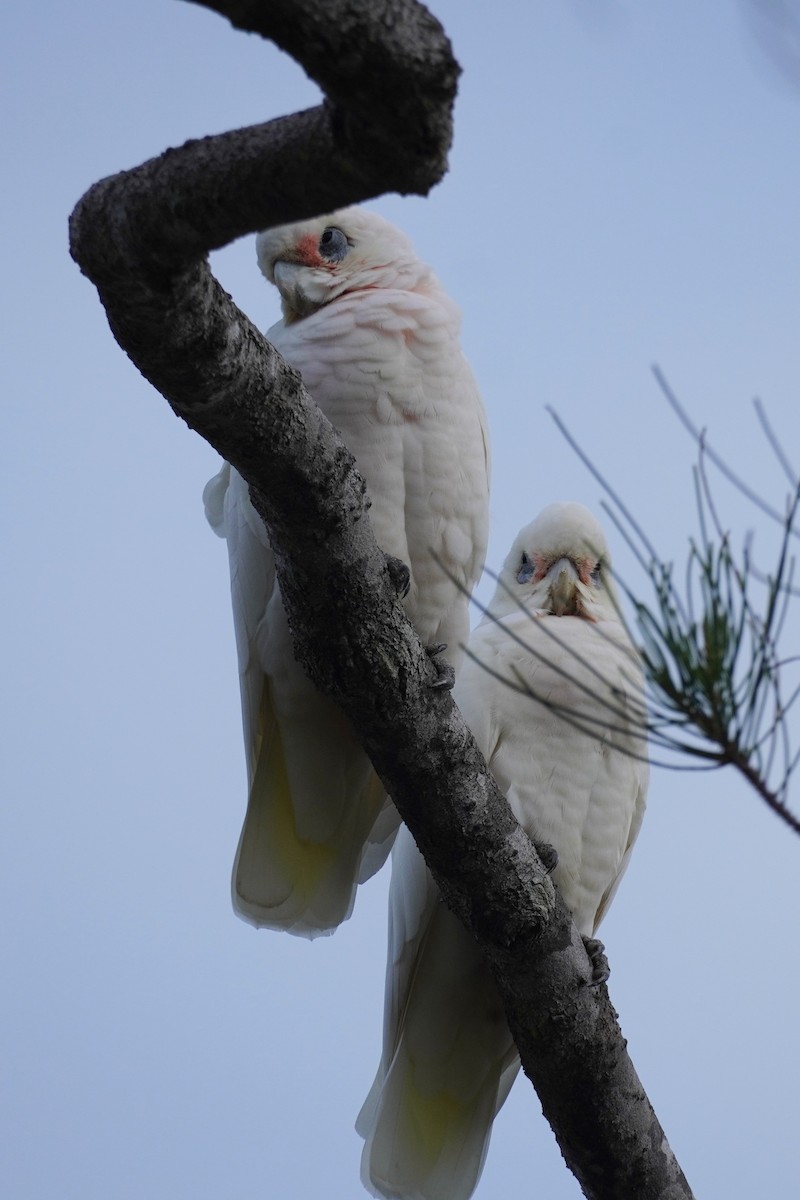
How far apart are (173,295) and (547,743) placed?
164 cm

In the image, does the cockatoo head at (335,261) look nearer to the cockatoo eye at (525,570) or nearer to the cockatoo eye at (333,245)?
the cockatoo eye at (333,245)

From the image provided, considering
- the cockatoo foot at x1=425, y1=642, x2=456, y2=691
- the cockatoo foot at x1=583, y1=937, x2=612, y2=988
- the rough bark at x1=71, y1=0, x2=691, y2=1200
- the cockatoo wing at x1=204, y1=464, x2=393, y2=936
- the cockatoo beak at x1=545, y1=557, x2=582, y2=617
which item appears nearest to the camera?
the rough bark at x1=71, y1=0, x2=691, y2=1200

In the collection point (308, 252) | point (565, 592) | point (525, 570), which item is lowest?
point (565, 592)

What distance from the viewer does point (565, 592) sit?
3.45 metres

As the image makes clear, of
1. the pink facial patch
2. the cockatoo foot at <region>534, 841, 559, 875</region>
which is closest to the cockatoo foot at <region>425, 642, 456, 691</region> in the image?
the cockatoo foot at <region>534, 841, 559, 875</region>

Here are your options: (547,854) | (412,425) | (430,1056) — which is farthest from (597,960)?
(412,425)

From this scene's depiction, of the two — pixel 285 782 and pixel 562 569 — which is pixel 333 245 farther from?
pixel 285 782

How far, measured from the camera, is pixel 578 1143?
293 centimetres

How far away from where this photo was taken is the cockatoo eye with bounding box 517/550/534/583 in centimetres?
359

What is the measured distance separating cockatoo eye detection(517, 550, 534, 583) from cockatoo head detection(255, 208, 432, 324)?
787mm

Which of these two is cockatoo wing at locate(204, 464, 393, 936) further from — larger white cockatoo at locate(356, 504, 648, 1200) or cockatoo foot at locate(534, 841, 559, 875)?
cockatoo foot at locate(534, 841, 559, 875)

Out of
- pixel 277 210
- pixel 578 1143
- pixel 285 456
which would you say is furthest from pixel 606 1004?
pixel 277 210

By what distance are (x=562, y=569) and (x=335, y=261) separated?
95 centimetres

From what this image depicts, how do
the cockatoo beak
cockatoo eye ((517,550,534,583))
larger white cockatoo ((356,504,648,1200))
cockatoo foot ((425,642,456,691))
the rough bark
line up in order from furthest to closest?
1. cockatoo eye ((517,550,534,583))
2. the cockatoo beak
3. larger white cockatoo ((356,504,648,1200))
4. cockatoo foot ((425,642,456,691))
5. the rough bark
